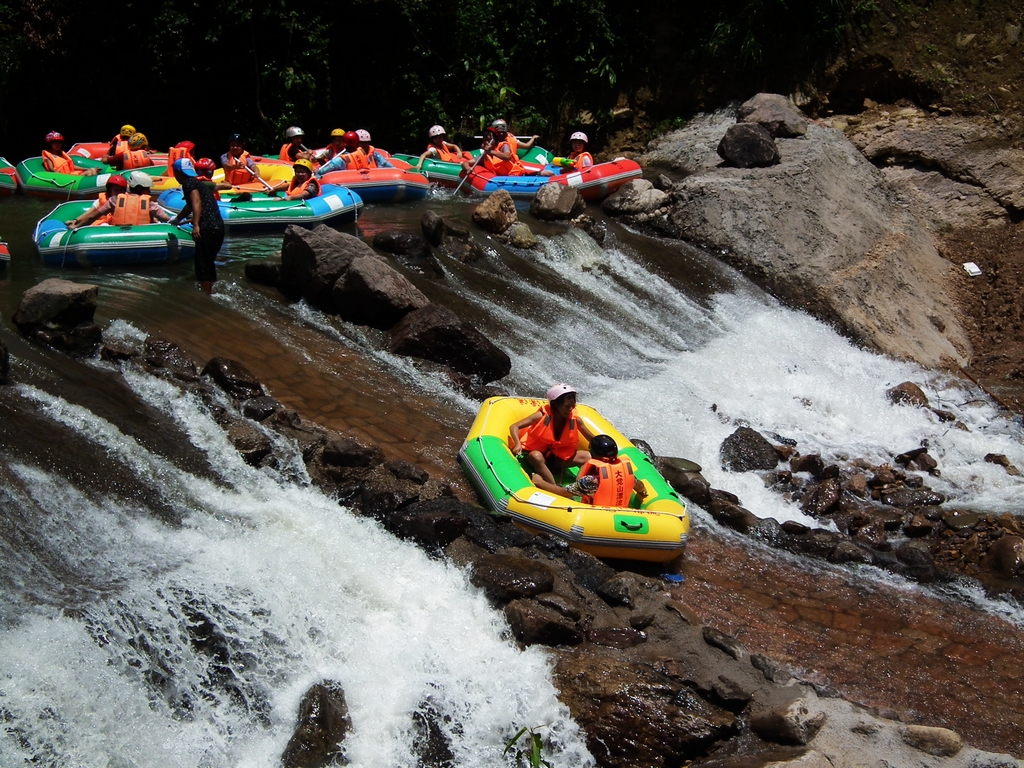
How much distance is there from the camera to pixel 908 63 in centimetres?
1716

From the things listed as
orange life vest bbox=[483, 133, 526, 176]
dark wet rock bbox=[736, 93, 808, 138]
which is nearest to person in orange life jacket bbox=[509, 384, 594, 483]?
orange life vest bbox=[483, 133, 526, 176]

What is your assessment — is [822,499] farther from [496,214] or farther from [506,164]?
[506,164]

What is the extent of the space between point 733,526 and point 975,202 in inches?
399

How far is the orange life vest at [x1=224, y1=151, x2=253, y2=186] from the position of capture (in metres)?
13.8

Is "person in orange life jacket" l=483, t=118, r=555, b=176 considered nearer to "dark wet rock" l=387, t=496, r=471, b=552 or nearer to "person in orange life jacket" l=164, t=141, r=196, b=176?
"person in orange life jacket" l=164, t=141, r=196, b=176

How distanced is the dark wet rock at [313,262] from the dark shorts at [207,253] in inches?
27.2

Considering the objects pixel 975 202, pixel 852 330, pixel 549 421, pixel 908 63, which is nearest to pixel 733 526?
pixel 549 421

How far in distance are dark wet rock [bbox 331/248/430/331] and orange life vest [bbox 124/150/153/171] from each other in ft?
21.5

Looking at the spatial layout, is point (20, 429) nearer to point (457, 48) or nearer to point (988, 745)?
point (988, 745)

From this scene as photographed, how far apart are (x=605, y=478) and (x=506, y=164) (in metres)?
8.83

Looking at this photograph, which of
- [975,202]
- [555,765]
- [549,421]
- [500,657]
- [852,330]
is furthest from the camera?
[975,202]

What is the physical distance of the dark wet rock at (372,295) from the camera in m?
10.1

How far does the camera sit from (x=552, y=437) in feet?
26.7

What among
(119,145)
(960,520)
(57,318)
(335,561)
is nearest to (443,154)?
(119,145)
